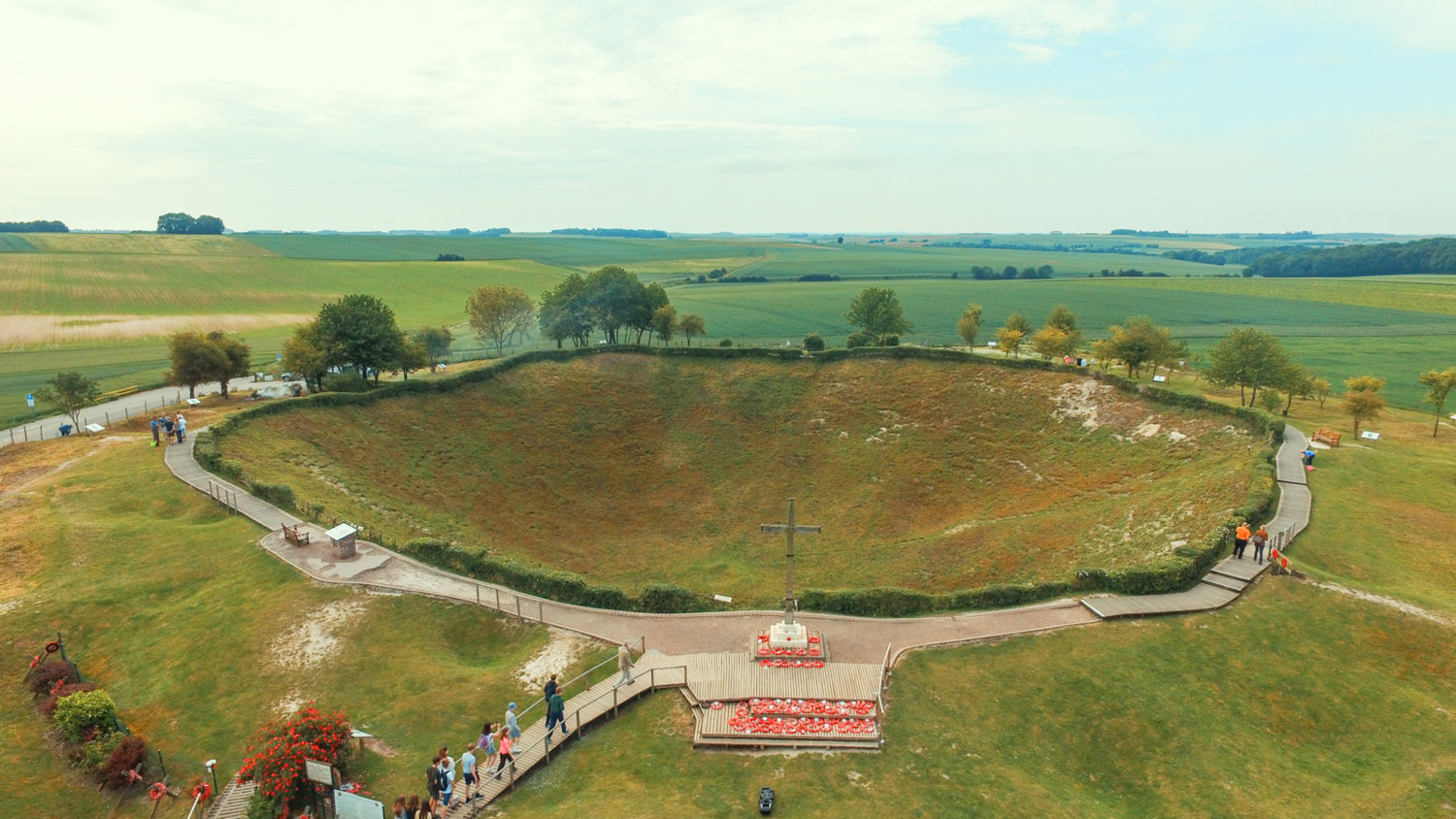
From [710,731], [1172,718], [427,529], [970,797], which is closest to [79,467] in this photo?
[427,529]

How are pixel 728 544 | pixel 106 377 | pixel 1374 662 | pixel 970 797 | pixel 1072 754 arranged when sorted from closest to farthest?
1. pixel 970 797
2. pixel 1072 754
3. pixel 1374 662
4. pixel 728 544
5. pixel 106 377

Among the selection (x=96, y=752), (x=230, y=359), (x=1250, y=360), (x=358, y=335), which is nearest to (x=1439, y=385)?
(x=1250, y=360)

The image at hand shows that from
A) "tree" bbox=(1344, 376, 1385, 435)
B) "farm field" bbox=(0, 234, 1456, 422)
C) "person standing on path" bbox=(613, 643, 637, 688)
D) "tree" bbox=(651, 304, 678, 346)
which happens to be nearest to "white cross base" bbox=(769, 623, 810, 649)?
"person standing on path" bbox=(613, 643, 637, 688)

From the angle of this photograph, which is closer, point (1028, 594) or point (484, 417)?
point (1028, 594)

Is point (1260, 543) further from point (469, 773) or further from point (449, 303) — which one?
point (449, 303)

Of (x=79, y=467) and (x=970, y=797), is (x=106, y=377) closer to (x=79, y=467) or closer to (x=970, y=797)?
(x=79, y=467)

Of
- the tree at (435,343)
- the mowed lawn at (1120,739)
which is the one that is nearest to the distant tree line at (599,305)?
the tree at (435,343)

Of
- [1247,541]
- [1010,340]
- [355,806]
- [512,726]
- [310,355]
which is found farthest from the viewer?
[1010,340]
